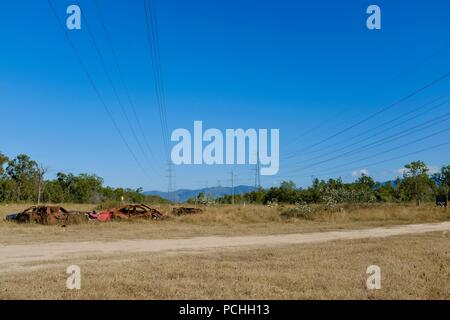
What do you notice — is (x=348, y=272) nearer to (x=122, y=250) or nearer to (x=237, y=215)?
(x=122, y=250)

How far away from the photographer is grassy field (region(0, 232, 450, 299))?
7.82 meters

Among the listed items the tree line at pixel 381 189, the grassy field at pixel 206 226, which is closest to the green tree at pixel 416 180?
the tree line at pixel 381 189

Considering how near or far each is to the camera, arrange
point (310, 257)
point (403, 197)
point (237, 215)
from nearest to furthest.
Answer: point (310, 257) < point (237, 215) < point (403, 197)

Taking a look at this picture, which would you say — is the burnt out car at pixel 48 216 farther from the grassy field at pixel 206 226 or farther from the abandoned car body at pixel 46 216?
the grassy field at pixel 206 226

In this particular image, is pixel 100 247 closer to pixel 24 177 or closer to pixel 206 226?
pixel 206 226

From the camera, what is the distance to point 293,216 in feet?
118

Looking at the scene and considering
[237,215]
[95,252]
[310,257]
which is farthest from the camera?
[237,215]

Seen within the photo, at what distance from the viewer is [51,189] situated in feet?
311

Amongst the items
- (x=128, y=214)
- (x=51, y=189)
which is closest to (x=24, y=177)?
(x=51, y=189)

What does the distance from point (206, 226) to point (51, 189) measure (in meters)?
75.1

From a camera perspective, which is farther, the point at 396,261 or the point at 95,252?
the point at 95,252

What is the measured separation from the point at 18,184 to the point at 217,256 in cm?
8676
